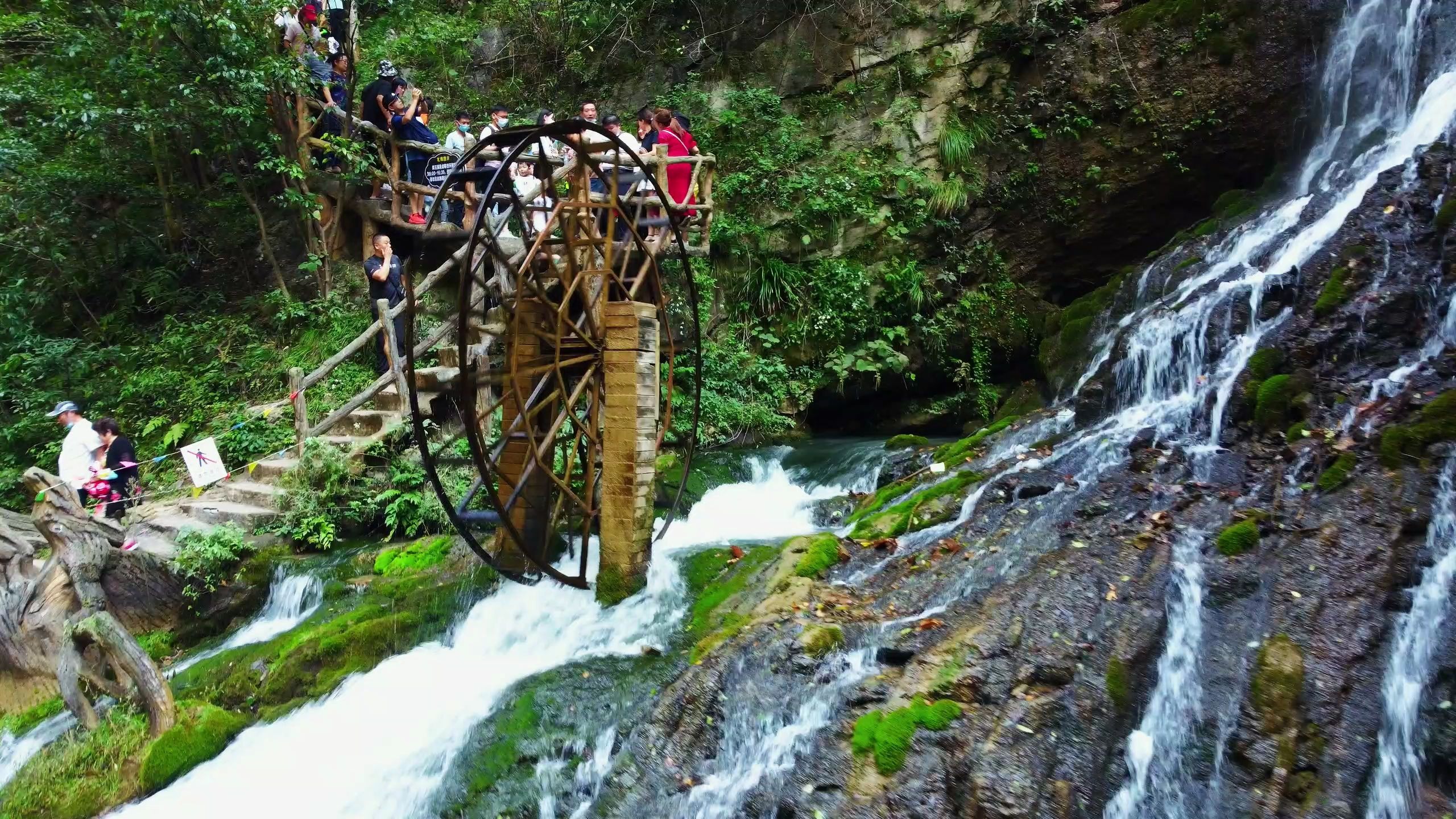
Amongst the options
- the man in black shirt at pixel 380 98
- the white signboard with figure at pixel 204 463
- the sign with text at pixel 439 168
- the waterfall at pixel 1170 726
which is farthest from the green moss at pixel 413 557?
the man in black shirt at pixel 380 98

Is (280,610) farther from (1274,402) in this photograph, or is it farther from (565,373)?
(1274,402)

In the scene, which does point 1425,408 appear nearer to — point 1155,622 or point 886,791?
point 1155,622

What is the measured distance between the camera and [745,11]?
14281 millimetres

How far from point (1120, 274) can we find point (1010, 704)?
28.1ft

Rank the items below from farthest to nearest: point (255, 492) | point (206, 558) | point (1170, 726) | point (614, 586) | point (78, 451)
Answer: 1. point (255, 492)
2. point (78, 451)
3. point (206, 558)
4. point (614, 586)
5. point (1170, 726)

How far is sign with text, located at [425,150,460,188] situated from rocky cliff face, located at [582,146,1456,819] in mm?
7271

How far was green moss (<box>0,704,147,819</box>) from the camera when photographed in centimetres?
527

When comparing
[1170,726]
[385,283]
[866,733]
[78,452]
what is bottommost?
[866,733]

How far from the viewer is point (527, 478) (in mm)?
6793

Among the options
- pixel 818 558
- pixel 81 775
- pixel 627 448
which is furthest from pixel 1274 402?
pixel 81 775

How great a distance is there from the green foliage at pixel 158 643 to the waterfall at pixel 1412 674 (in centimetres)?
874

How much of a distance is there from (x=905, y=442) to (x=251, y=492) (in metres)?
7.49

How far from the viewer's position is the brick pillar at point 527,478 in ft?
22.7

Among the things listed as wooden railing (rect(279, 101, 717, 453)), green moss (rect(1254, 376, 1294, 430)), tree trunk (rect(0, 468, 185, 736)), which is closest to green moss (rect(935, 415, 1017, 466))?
green moss (rect(1254, 376, 1294, 430))
